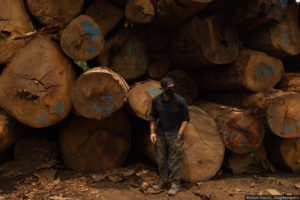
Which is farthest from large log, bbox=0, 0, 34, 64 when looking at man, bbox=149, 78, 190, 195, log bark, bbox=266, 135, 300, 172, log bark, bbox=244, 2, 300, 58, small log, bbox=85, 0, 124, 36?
log bark, bbox=266, 135, 300, 172

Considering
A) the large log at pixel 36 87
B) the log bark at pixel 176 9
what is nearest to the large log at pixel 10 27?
the large log at pixel 36 87

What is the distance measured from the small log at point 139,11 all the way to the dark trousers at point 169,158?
1825 millimetres

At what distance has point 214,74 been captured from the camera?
14.1ft

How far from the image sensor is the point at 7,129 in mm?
3162

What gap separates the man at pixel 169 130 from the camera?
2.96 metres

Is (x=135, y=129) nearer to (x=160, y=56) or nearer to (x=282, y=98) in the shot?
(x=160, y=56)

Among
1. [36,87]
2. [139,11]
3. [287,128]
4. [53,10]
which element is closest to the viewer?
[36,87]

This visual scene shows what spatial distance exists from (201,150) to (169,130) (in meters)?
0.58

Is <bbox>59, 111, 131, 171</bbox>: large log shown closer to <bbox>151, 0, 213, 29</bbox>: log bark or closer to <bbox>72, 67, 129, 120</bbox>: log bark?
<bbox>72, 67, 129, 120</bbox>: log bark

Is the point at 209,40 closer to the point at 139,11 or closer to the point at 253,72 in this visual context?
the point at 253,72

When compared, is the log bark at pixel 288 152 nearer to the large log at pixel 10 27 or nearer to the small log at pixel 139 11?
the small log at pixel 139 11

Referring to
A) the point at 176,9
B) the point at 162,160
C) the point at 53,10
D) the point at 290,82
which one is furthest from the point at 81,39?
the point at 290,82

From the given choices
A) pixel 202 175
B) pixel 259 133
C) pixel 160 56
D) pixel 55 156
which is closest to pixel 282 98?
pixel 259 133

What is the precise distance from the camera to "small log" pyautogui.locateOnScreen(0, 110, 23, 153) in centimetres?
311
